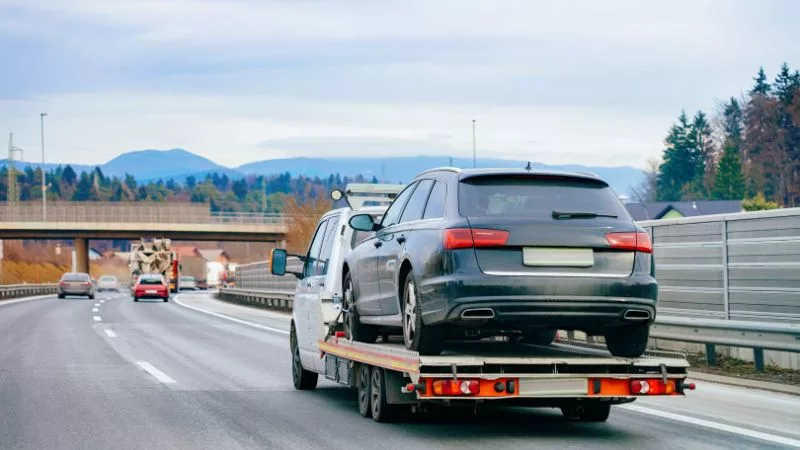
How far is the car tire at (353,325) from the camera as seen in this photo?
1188 cm

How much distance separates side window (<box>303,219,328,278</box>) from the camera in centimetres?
1423

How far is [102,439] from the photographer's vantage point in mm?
9719

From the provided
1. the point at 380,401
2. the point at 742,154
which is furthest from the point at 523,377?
the point at 742,154

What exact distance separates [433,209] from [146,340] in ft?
48.8

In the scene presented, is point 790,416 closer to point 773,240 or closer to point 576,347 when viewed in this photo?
point 576,347

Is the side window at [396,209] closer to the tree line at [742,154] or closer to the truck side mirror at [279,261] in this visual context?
the truck side mirror at [279,261]

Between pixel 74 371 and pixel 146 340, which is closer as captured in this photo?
pixel 74 371

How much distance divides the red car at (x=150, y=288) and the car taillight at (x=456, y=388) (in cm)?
4910

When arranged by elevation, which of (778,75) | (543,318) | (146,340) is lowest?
(146,340)

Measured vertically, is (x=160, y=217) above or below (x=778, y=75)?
below

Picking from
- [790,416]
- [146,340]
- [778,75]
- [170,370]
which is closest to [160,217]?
[778,75]

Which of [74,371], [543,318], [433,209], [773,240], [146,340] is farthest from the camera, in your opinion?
[146,340]

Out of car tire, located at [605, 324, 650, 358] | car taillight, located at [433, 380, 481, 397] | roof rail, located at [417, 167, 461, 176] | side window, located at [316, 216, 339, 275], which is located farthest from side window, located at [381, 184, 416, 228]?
car taillight, located at [433, 380, 481, 397]

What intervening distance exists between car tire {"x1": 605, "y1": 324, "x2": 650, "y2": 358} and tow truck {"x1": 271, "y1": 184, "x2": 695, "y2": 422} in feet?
0.39
